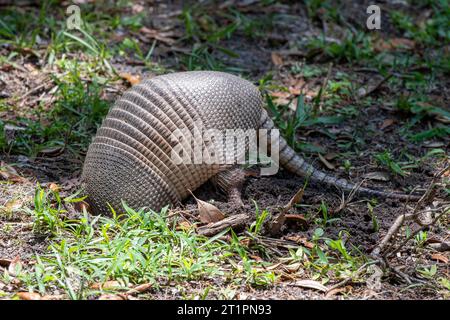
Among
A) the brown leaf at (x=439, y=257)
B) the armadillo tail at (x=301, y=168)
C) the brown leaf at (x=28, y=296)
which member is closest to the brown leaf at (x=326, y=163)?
the armadillo tail at (x=301, y=168)

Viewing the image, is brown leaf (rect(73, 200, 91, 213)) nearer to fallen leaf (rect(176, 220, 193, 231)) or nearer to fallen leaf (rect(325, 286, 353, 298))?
fallen leaf (rect(176, 220, 193, 231))

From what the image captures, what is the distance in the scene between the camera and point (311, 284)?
427 cm

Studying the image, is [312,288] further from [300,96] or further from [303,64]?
[303,64]

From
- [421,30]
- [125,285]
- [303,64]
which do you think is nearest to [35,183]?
[125,285]

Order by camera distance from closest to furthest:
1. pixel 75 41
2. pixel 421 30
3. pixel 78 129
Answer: pixel 78 129 < pixel 75 41 < pixel 421 30

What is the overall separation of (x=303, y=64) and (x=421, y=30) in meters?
1.60

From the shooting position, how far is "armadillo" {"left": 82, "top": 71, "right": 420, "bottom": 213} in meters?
4.99

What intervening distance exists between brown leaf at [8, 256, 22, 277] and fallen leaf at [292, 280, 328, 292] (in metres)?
1.70

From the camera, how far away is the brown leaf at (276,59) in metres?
7.33

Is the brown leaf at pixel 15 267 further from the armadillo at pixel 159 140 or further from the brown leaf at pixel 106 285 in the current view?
the armadillo at pixel 159 140

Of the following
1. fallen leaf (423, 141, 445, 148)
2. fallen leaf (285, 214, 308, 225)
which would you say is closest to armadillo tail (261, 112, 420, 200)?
fallen leaf (285, 214, 308, 225)

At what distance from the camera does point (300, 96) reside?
6496 millimetres

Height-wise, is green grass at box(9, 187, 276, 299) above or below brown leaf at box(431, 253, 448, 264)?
above

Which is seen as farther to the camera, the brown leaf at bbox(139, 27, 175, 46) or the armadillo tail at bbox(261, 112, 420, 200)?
the brown leaf at bbox(139, 27, 175, 46)
